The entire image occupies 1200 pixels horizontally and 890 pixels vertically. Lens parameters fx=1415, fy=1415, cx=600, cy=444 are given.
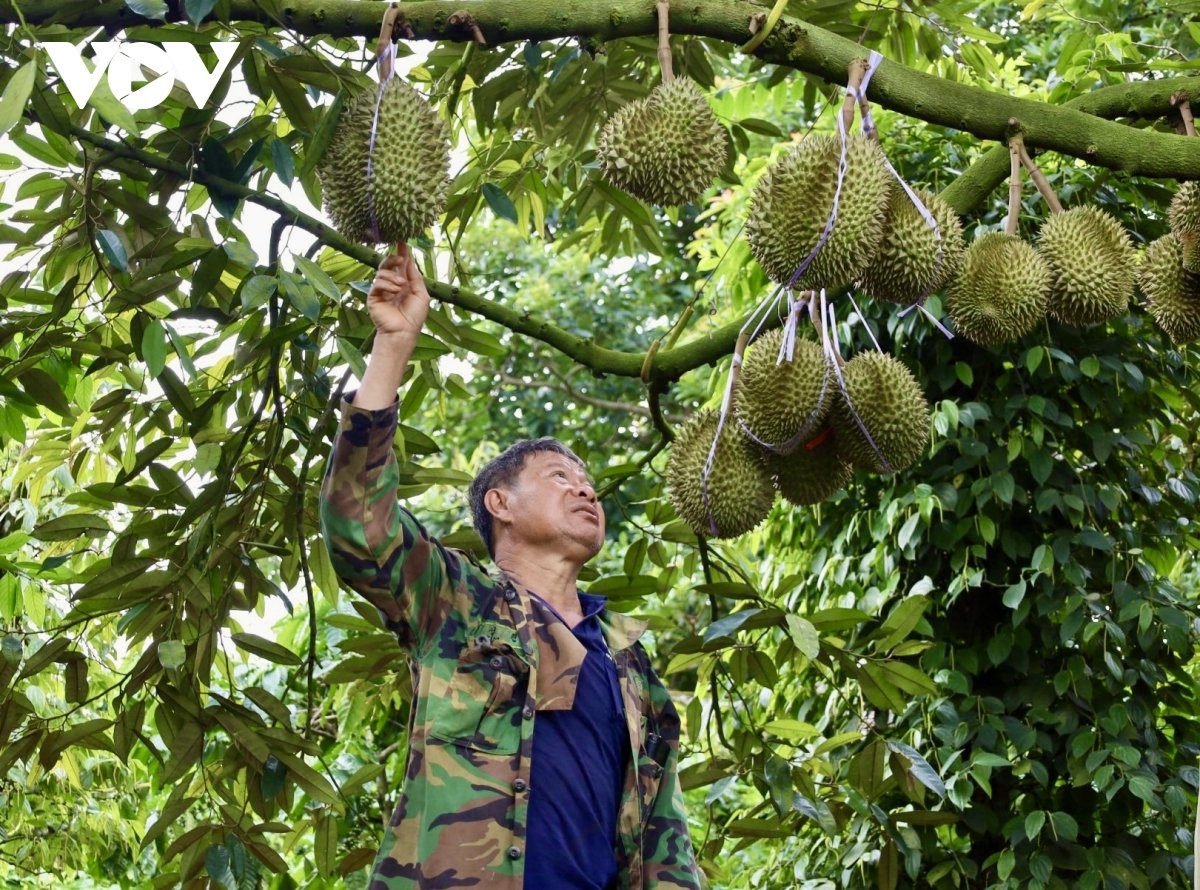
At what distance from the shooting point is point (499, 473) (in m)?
Answer: 2.29

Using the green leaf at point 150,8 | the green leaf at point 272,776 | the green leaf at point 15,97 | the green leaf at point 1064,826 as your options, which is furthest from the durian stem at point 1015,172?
the green leaf at point 1064,826

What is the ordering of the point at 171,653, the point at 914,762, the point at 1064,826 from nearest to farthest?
the point at 171,653, the point at 914,762, the point at 1064,826

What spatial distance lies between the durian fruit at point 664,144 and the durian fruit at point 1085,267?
0.48 metres

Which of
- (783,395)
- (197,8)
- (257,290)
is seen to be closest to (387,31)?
(197,8)

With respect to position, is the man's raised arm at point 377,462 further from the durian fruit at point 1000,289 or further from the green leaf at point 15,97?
the durian fruit at point 1000,289

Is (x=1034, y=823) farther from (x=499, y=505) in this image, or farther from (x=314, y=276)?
(x=314, y=276)

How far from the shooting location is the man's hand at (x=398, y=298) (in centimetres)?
169

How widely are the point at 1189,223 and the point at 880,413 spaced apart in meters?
0.45

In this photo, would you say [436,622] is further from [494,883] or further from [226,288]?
[226,288]

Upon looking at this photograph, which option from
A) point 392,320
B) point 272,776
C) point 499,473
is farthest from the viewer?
point 499,473

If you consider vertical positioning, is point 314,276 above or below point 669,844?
above

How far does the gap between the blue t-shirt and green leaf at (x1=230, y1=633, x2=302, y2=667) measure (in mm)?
482

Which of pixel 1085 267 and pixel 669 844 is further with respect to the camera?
pixel 669 844

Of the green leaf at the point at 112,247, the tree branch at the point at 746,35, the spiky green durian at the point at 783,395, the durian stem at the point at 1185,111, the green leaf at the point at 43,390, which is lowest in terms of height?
the green leaf at the point at 43,390
